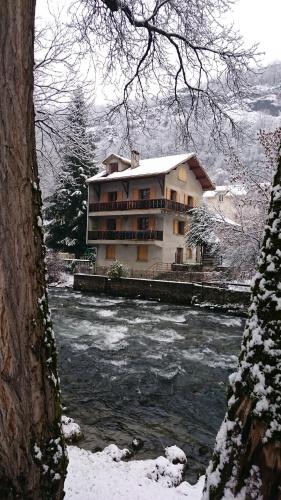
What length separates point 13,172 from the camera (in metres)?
1.97

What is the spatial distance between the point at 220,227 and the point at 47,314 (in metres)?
18.6

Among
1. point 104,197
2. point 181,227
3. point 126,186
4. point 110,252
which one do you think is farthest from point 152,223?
point 104,197

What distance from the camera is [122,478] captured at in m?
3.90

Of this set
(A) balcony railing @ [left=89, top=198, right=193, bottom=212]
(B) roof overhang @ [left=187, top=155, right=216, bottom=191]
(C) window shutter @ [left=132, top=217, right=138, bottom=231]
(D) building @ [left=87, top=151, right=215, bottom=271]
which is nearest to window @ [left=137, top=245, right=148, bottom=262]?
(D) building @ [left=87, top=151, right=215, bottom=271]

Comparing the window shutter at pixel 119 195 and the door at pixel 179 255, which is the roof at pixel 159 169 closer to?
the window shutter at pixel 119 195

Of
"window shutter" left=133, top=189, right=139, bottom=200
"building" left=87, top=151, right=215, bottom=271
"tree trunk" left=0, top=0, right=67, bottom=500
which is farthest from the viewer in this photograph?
"window shutter" left=133, top=189, right=139, bottom=200

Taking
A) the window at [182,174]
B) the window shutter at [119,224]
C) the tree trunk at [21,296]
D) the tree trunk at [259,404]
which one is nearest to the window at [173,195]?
the window at [182,174]

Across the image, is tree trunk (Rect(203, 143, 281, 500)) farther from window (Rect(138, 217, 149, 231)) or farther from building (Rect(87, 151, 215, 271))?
window (Rect(138, 217, 149, 231))

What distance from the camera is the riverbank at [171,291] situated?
1719 centimetres

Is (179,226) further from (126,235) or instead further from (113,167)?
(113,167)

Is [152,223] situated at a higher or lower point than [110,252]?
higher

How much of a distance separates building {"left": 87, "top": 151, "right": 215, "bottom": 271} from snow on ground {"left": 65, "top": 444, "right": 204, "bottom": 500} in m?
22.6

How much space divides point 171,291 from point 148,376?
38.3ft

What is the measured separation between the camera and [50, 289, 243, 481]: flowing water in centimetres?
559
